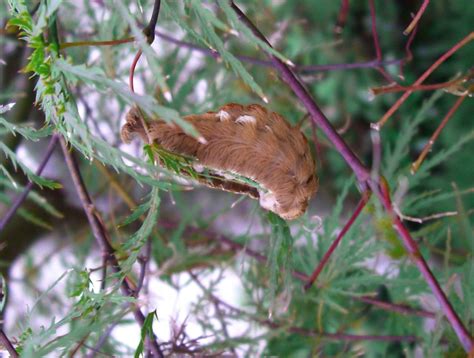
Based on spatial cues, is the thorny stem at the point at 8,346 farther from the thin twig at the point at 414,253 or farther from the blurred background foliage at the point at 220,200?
the thin twig at the point at 414,253

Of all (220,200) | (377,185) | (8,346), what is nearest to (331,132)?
(377,185)

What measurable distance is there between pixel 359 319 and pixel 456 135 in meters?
0.30

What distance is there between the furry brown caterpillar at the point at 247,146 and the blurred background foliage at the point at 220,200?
0.05 feet

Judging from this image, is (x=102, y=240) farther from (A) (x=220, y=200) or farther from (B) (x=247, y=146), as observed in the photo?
(A) (x=220, y=200)

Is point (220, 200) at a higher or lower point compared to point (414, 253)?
higher

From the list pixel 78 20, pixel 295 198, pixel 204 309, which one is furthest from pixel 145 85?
pixel 295 198

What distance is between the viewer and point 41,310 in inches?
18.2

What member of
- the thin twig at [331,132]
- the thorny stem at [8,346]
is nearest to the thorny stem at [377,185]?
the thin twig at [331,132]

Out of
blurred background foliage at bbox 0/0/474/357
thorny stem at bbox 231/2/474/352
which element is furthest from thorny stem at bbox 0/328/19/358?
thorny stem at bbox 231/2/474/352

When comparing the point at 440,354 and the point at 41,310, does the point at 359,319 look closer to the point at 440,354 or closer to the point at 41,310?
the point at 440,354

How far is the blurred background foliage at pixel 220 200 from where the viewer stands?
0.61ft

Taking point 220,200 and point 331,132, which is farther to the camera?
point 220,200

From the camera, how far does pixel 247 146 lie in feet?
0.59

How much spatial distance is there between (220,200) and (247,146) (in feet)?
1.35
